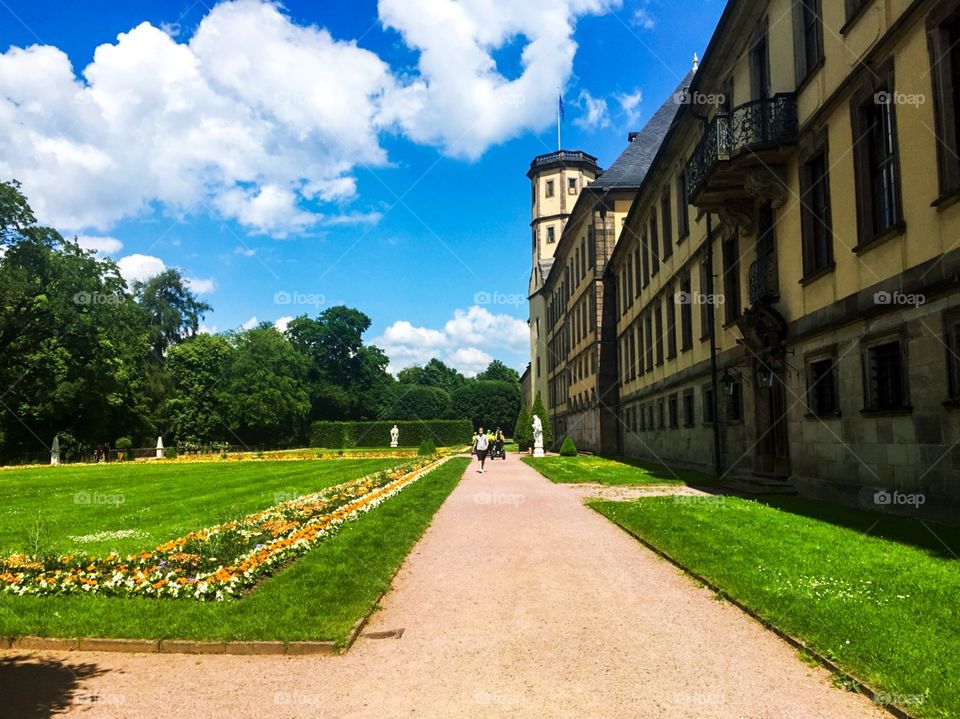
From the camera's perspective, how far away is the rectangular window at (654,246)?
30.8 metres

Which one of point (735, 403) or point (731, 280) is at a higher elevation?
point (731, 280)

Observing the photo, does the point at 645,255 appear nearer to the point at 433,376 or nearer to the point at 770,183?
the point at 770,183

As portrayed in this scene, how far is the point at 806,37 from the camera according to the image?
15.7 m

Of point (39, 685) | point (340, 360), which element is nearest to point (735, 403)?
point (39, 685)

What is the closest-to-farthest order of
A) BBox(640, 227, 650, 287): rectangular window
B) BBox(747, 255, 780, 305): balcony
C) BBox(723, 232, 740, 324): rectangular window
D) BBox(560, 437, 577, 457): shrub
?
BBox(747, 255, 780, 305): balcony, BBox(723, 232, 740, 324): rectangular window, BBox(640, 227, 650, 287): rectangular window, BBox(560, 437, 577, 457): shrub

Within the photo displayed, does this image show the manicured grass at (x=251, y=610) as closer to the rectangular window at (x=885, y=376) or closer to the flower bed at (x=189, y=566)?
the flower bed at (x=189, y=566)

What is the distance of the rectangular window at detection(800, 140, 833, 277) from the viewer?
48.9 ft

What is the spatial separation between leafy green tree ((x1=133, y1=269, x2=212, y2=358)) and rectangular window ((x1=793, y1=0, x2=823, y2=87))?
68.5 m

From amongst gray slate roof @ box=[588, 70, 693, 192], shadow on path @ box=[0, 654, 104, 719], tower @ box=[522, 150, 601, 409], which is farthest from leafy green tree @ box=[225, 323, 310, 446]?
shadow on path @ box=[0, 654, 104, 719]

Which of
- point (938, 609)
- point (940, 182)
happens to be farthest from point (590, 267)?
point (938, 609)

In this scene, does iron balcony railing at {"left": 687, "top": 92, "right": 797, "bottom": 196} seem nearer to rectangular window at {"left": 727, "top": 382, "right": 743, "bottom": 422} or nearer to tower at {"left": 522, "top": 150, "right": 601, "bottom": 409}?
rectangular window at {"left": 727, "top": 382, "right": 743, "bottom": 422}

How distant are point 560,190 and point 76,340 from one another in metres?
46.8

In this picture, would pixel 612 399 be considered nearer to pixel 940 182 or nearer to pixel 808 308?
pixel 808 308

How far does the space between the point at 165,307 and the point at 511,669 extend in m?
77.0
